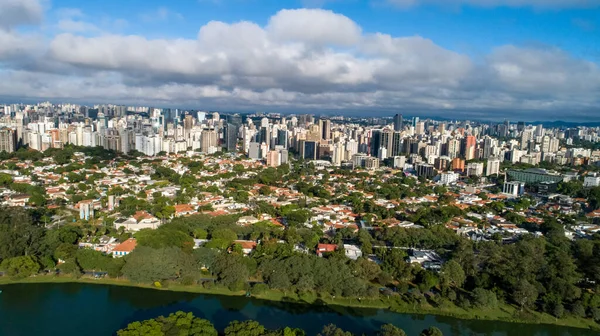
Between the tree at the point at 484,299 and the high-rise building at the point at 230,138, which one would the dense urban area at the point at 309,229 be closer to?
the tree at the point at 484,299

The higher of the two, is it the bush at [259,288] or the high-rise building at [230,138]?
the high-rise building at [230,138]

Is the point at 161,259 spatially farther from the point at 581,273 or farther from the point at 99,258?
the point at 581,273

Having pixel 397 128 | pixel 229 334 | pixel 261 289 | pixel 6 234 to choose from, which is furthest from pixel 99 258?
pixel 397 128

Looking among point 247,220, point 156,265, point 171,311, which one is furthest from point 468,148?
point 171,311

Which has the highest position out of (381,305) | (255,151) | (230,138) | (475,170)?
(230,138)

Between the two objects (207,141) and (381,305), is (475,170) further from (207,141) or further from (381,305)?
(381,305)

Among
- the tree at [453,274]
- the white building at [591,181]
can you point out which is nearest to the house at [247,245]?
the tree at [453,274]

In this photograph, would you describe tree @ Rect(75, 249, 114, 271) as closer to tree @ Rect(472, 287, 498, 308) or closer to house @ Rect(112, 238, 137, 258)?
house @ Rect(112, 238, 137, 258)
